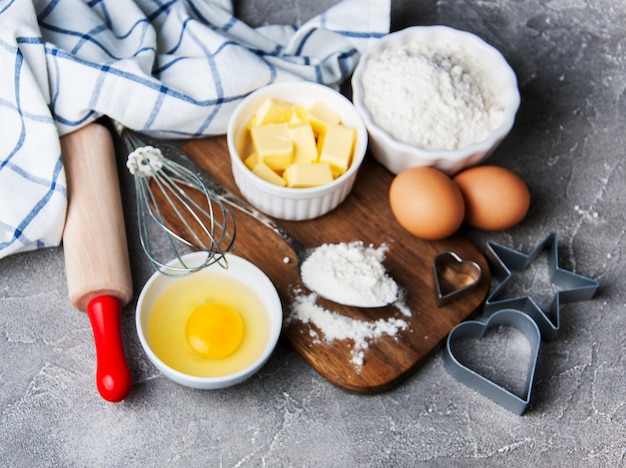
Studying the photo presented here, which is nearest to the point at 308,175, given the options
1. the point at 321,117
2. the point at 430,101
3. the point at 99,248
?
the point at 321,117

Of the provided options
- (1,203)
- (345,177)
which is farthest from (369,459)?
(1,203)

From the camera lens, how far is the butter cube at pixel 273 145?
127 centimetres

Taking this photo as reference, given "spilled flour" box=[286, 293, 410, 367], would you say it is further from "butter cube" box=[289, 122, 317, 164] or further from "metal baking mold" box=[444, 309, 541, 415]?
"butter cube" box=[289, 122, 317, 164]

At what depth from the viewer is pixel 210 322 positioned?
1145mm

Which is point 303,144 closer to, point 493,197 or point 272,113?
point 272,113

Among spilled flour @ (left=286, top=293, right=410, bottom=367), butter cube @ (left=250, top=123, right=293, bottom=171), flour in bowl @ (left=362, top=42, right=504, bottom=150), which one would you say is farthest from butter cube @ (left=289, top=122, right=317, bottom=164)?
spilled flour @ (left=286, top=293, right=410, bottom=367)

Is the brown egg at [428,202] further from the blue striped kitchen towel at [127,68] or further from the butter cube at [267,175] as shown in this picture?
the blue striped kitchen towel at [127,68]

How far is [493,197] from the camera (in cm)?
127

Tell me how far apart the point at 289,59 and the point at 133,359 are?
2.04 feet

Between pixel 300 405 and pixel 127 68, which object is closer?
pixel 300 405

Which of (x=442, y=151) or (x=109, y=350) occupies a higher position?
(x=442, y=151)

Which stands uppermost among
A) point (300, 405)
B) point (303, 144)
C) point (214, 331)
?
point (303, 144)

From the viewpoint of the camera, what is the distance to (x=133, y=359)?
3.94ft

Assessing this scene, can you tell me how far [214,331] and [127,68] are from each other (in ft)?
1.57
